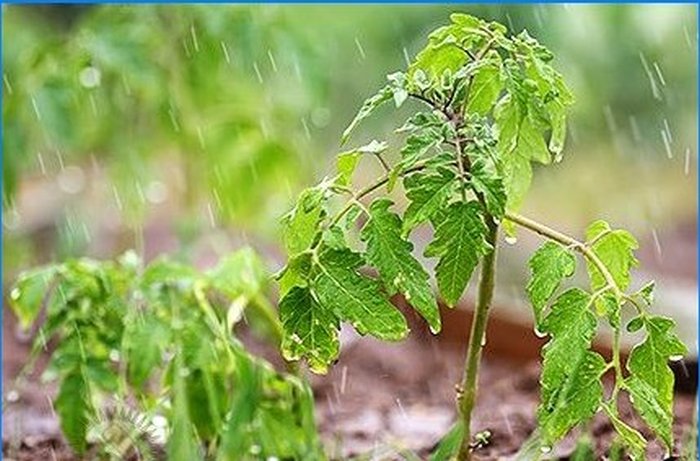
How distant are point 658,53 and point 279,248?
1893mm

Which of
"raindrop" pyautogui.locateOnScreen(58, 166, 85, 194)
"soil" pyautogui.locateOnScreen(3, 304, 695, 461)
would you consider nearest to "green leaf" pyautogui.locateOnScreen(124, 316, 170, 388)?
"soil" pyautogui.locateOnScreen(3, 304, 695, 461)

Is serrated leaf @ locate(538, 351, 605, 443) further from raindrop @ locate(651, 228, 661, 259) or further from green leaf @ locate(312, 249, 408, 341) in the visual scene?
raindrop @ locate(651, 228, 661, 259)

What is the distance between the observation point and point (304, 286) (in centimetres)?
182

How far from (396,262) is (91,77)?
1743 millimetres

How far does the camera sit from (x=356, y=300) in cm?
180

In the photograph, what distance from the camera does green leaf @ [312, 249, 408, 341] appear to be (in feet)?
5.90

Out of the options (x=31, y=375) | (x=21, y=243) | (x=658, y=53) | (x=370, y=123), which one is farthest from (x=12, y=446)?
(x=658, y=53)

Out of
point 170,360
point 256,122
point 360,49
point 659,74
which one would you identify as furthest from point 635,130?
point 170,360

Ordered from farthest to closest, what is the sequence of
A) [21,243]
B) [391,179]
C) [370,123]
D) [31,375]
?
[370,123], [21,243], [31,375], [391,179]

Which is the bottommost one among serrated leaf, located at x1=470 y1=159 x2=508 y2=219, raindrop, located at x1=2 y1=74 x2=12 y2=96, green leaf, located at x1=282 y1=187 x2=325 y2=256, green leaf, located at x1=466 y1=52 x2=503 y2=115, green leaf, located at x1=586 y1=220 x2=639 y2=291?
raindrop, located at x1=2 y1=74 x2=12 y2=96

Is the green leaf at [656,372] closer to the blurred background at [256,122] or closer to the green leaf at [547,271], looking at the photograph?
the green leaf at [547,271]

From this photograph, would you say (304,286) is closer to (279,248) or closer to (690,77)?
(279,248)

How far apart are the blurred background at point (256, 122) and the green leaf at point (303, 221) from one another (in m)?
0.23

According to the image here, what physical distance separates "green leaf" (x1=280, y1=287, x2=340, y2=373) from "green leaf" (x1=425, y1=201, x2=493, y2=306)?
0.15 m
